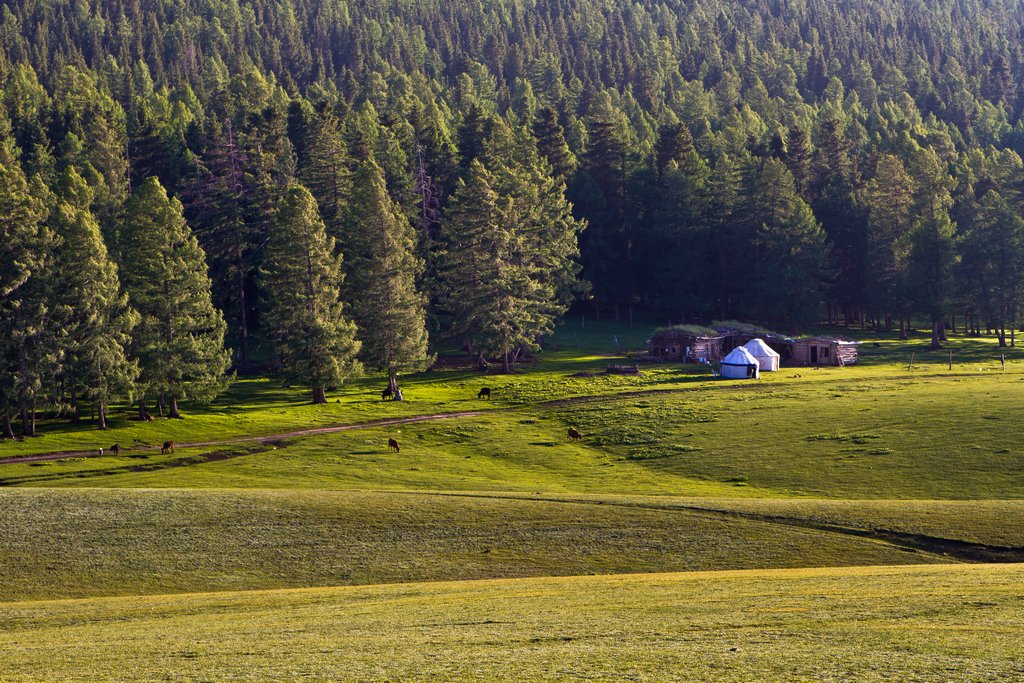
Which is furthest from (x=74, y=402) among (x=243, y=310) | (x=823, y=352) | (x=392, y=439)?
(x=823, y=352)

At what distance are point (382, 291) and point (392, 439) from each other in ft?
77.3

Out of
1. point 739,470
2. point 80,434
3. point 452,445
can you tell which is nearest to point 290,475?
point 452,445

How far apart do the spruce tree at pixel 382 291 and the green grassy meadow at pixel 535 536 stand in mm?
3474

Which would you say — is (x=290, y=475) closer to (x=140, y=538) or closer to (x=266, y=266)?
(x=140, y=538)

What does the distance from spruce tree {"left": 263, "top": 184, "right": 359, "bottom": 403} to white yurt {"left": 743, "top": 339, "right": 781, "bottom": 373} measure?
3773 cm

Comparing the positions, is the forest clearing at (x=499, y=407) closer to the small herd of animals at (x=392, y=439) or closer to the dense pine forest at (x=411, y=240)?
the dense pine forest at (x=411, y=240)

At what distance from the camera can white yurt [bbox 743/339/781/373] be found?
360 ft

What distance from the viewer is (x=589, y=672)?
24656 mm

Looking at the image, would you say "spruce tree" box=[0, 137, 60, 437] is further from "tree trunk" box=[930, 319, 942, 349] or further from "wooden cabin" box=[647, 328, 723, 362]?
"tree trunk" box=[930, 319, 942, 349]

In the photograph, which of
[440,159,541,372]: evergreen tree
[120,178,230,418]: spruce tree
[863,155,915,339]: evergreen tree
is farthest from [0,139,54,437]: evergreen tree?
[863,155,915,339]: evergreen tree

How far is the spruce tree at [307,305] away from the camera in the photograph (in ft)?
295

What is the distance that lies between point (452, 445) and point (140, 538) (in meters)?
32.0

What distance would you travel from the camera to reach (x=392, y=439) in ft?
249

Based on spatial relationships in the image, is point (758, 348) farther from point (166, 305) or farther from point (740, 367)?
point (166, 305)
